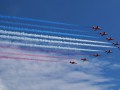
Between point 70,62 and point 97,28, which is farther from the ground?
point 97,28

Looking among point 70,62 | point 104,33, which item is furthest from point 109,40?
point 70,62

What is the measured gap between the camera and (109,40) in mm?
197750

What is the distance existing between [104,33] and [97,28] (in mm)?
3724

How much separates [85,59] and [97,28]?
42.5 ft

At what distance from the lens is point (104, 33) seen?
195625mm

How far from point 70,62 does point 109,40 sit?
56.2 ft

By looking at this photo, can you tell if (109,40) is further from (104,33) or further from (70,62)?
(70,62)

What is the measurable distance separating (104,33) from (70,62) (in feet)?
54.8

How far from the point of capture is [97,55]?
197625 millimetres

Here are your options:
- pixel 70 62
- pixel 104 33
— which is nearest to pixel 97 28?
pixel 104 33

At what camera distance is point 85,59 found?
649 feet

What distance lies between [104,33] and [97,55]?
8854 mm
